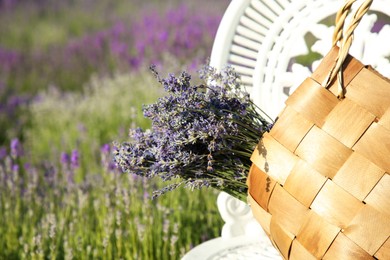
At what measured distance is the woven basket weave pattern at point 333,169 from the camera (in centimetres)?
116

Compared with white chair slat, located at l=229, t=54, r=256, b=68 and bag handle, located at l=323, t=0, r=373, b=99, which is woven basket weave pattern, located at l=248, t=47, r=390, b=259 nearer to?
bag handle, located at l=323, t=0, r=373, b=99

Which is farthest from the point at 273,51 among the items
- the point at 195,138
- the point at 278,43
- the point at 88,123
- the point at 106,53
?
the point at 106,53

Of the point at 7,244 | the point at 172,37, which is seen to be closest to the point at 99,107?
the point at 172,37

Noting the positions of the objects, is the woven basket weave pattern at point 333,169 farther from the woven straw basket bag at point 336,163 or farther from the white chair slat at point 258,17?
the white chair slat at point 258,17

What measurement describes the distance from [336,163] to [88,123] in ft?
10.8

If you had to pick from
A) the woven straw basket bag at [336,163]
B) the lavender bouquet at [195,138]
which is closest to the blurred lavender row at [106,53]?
the lavender bouquet at [195,138]

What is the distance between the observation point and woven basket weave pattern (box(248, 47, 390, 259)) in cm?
116

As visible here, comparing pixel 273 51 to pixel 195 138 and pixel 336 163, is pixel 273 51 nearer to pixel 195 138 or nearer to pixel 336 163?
pixel 195 138

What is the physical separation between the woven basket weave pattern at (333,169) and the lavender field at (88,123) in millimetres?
721

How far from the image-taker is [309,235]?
122cm

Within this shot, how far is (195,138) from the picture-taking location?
1.34 metres

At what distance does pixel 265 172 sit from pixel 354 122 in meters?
0.22

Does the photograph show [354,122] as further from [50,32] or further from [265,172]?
[50,32]

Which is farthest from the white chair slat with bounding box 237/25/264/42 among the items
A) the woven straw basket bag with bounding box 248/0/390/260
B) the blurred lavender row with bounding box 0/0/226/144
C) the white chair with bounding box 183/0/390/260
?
the blurred lavender row with bounding box 0/0/226/144
